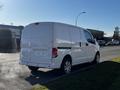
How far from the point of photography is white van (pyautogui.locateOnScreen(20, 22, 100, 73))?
32.6 ft

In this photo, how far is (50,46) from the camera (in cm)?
991

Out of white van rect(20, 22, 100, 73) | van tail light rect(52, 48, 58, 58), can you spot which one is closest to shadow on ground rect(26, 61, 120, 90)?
white van rect(20, 22, 100, 73)

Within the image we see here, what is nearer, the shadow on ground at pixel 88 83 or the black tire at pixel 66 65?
the shadow on ground at pixel 88 83

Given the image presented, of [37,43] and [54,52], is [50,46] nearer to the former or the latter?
[54,52]

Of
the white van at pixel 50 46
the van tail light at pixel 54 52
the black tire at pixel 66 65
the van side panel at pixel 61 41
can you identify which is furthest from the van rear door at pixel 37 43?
the black tire at pixel 66 65

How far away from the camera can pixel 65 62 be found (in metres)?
10.7

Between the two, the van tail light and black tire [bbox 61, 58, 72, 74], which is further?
black tire [bbox 61, 58, 72, 74]

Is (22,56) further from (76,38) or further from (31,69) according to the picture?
(76,38)

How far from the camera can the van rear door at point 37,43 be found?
9.98 metres

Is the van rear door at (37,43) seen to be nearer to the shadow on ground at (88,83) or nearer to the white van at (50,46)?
the white van at (50,46)

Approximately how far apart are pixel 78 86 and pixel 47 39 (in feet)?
9.50

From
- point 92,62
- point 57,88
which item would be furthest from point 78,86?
point 92,62

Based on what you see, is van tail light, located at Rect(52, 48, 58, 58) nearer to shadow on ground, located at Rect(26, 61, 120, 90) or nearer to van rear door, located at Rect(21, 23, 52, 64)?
van rear door, located at Rect(21, 23, 52, 64)

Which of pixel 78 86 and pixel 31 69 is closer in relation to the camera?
pixel 78 86
